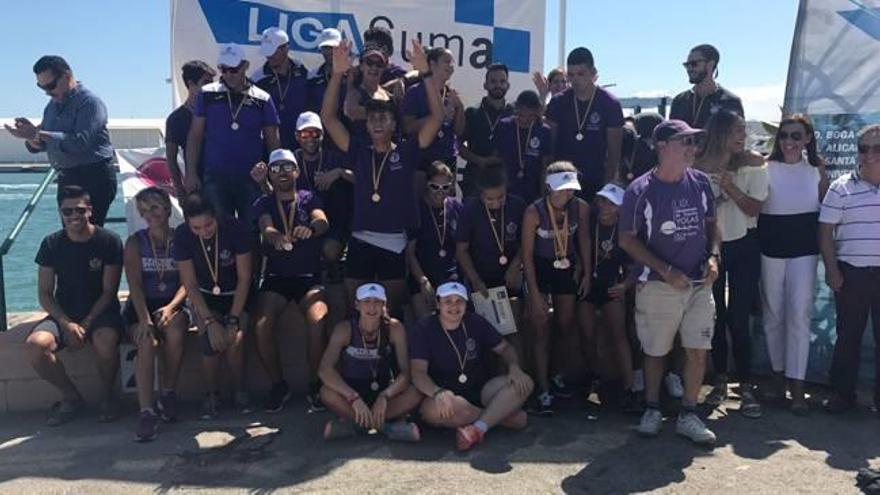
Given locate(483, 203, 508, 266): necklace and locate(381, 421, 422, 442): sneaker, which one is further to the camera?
locate(483, 203, 508, 266): necklace

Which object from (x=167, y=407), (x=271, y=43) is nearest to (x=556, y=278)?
(x=167, y=407)

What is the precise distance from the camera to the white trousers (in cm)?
505

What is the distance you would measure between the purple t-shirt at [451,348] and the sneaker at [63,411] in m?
2.49

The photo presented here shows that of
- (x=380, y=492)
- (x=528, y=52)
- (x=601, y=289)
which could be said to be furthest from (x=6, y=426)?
(x=528, y=52)

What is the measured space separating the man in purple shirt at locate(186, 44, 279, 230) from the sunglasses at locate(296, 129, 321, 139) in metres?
0.25

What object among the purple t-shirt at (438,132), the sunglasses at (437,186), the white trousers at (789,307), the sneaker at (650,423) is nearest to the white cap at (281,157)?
the sunglasses at (437,186)

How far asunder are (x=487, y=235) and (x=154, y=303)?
2.45 m

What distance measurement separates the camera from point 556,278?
5.12m

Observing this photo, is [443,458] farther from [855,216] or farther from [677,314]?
[855,216]

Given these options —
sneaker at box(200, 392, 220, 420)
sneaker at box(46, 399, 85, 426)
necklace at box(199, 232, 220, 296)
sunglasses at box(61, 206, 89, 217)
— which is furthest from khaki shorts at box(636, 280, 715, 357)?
sneaker at box(46, 399, 85, 426)

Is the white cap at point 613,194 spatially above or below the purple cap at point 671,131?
below

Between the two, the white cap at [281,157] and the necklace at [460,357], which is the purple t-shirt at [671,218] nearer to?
the necklace at [460,357]

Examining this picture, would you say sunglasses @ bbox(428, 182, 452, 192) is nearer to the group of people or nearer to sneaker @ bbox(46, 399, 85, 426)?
the group of people

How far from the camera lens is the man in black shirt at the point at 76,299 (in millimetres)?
5008
